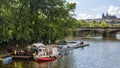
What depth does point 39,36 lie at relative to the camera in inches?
2744

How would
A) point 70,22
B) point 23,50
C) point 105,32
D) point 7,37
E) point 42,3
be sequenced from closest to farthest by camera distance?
point 7,37
point 23,50
point 42,3
point 70,22
point 105,32

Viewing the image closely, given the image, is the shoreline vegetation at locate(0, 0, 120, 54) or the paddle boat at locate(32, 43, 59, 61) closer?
the paddle boat at locate(32, 43, 59, 61)

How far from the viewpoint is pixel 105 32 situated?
170 metres

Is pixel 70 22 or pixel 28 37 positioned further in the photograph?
pixel 70 22

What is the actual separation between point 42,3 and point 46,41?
8.65 metres

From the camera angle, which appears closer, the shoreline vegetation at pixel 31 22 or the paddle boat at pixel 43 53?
the paddle boat at pixel 43 53

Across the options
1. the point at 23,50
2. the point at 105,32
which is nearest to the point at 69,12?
the point at 23,50

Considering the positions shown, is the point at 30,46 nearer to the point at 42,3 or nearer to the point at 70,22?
the point at 42,3

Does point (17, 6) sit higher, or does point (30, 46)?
point (17, 6)

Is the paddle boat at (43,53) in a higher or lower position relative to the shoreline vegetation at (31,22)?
lower

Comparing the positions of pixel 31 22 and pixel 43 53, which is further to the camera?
pixel 31 22

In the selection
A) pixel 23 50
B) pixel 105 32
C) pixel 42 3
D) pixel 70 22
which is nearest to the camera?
pixel 23 50

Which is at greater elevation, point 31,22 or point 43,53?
point 31,22

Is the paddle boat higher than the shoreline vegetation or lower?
lower
